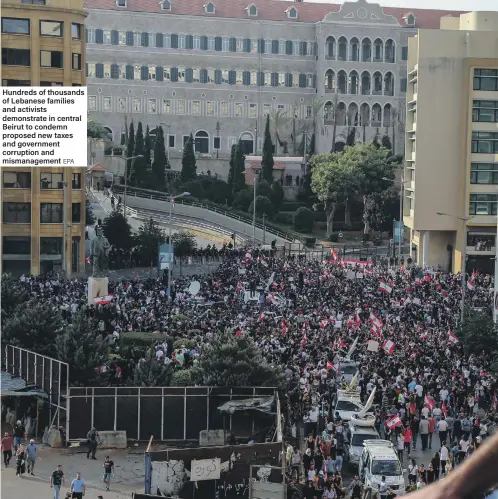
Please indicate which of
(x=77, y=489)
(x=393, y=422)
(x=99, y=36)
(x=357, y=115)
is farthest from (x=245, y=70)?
(x=77, y=489)

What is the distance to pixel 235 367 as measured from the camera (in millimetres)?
21453

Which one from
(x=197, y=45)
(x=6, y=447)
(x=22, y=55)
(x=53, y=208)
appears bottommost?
(x=6, y=447)

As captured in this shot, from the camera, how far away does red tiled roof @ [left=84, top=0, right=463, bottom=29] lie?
95831 millimetres

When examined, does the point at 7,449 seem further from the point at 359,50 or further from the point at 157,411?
the point at 359,50

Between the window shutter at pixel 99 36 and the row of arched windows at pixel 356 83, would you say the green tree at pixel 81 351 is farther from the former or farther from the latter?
the row of arched windows at pixel 356 83

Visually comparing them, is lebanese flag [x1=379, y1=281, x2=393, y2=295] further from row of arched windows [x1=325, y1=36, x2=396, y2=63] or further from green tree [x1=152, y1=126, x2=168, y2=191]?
row of arched windows [x1=325, y1=36, x2=396, y2=63]

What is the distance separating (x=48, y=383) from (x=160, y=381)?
218cm

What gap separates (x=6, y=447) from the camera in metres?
19.8

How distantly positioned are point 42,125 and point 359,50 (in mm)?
86659

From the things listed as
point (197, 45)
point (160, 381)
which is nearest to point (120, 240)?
→ point (160, 381)

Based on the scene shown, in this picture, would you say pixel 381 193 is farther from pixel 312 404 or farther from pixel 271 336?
pixel 312 404

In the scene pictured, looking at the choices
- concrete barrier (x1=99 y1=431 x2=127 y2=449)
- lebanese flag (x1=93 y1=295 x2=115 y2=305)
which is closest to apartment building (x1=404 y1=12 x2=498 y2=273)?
lebanese flag (x1=93 y1=295 x2=115 y2=305)

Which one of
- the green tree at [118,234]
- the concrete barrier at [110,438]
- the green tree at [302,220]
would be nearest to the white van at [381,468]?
the concrete barrier at [110,438]

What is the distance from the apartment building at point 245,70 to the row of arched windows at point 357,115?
3.4 inches
